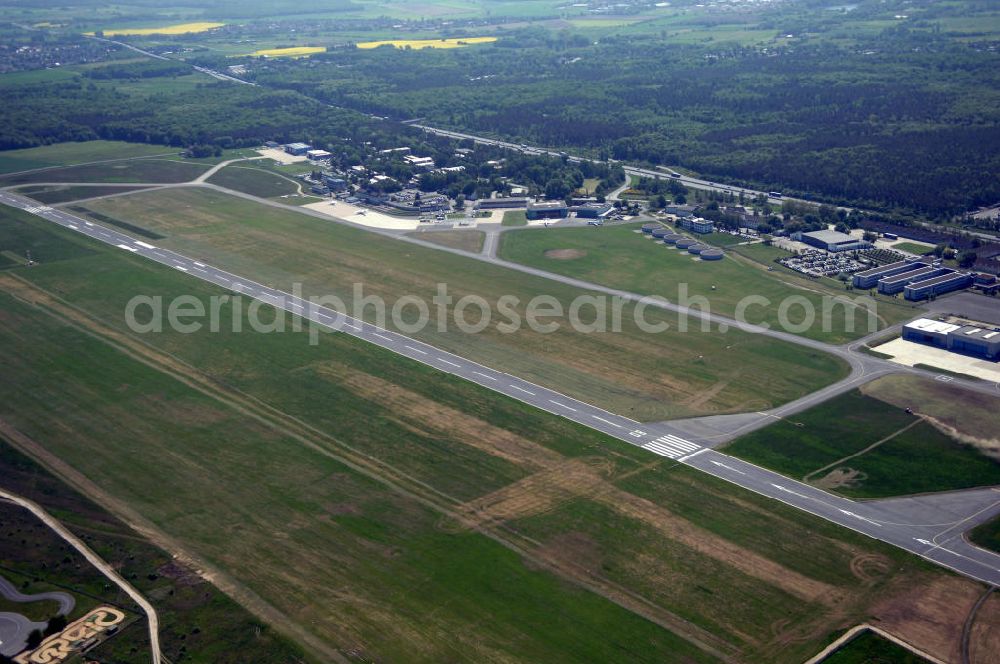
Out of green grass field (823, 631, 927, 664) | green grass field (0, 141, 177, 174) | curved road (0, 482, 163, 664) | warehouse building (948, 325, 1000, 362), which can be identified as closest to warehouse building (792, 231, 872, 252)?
warehouse building (948, 325, 1000, 362)

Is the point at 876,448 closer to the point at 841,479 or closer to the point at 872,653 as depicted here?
the point at 841,479

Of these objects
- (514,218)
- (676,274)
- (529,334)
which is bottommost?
(529,334)

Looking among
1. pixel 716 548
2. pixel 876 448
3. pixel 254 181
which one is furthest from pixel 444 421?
pixel 254 181

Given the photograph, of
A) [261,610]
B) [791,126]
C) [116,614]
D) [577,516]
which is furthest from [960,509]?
[791,126]

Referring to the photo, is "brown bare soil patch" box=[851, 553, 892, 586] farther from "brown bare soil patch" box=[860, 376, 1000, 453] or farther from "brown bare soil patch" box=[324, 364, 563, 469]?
"brown bare soil patch" box=[324, 364, 563, 469]

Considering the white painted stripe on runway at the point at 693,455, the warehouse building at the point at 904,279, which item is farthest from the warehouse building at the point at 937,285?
the white painted stripe on runway at the point at 693,455

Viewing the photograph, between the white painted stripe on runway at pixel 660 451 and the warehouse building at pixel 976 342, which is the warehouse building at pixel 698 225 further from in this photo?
the white painted stripe on runway at pixel 660 451

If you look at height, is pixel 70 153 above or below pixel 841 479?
above
